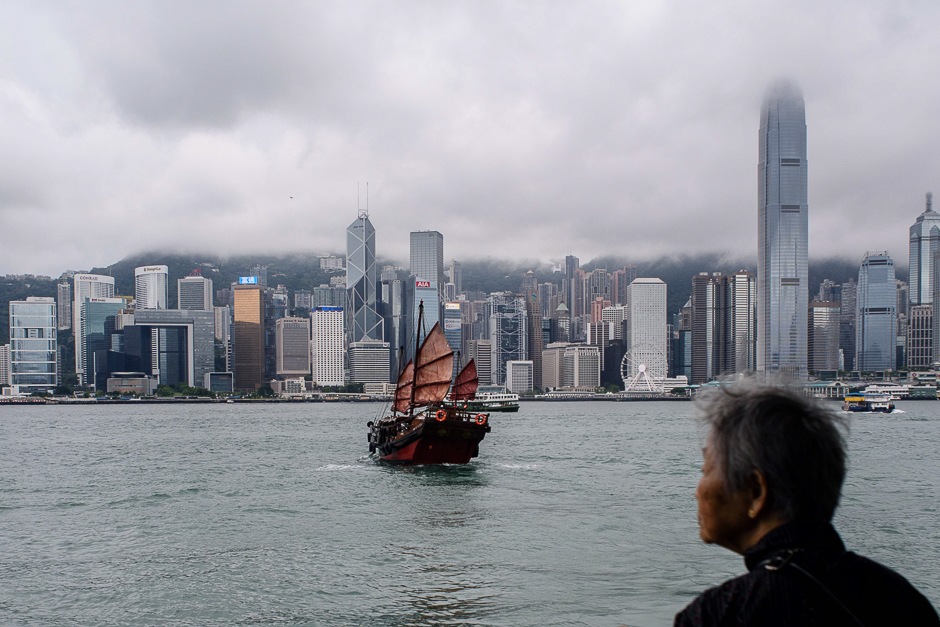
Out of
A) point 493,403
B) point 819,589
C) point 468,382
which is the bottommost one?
point 493,403

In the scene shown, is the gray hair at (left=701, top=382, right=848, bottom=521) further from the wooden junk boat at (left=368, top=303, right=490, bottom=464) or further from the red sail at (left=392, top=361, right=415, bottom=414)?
the red sail at (left=392, top=361, right=415, bottom=414)

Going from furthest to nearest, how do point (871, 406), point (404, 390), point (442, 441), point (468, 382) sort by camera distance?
1. point (871, 406)
2. point (468, 382)
3. point (404, 390)
4. point (442, 441)

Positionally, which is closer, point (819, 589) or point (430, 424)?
point (819, 589)

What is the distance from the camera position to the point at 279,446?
183ft

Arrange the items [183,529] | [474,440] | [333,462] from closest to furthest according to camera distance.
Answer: [183,529] < [474,440] < [333,462]

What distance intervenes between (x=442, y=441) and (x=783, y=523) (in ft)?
121

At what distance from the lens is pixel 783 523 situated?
2.18 m

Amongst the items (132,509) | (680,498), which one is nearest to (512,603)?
(680,498)

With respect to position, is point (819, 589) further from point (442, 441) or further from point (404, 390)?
point (404, 390)

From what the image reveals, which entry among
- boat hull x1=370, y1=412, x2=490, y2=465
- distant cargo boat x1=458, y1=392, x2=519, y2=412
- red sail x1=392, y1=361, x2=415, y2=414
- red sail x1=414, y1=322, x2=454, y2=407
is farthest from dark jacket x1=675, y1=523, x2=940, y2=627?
distant cargo boat x1=458, y1=392, x2=519, y2=412

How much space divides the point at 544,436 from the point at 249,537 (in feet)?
158

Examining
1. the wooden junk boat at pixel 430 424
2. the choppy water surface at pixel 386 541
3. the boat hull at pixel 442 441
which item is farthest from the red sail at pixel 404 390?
the boat hull at pixel 442 441

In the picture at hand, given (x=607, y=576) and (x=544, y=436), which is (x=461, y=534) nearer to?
(x=607, y=576)

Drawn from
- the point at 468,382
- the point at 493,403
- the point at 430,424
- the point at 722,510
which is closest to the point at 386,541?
the point at 722,510
